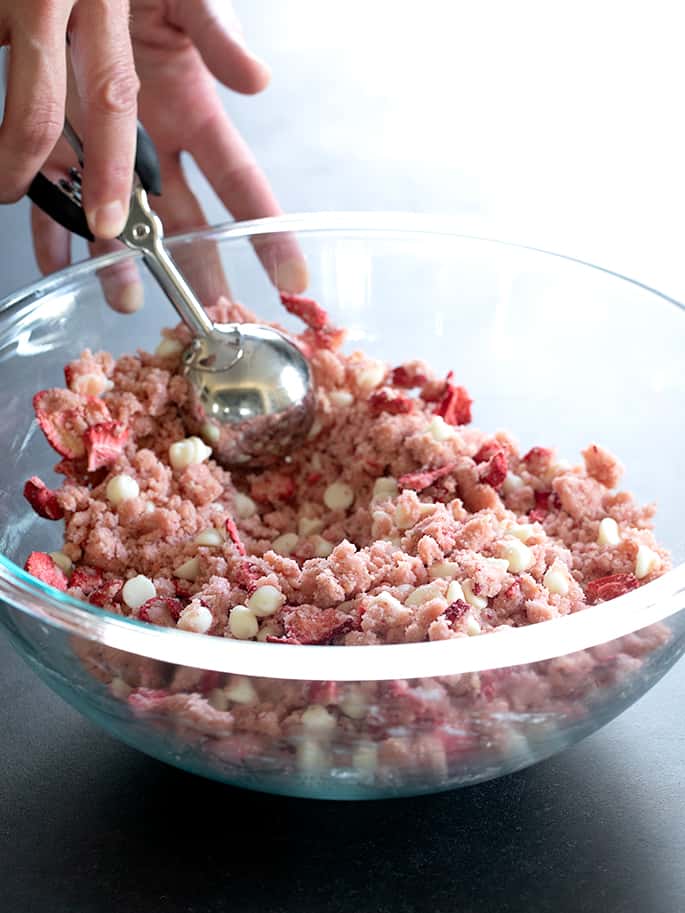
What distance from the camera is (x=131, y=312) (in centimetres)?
123

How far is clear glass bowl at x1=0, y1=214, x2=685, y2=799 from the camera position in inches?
28.7

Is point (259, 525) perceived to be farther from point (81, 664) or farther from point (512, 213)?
point (512, 213)

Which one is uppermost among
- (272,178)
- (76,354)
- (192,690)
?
(192,690)

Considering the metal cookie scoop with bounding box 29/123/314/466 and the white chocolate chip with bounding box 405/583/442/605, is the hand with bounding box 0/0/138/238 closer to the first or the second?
the metal cookie scoop with bounding box 29/123/314/466

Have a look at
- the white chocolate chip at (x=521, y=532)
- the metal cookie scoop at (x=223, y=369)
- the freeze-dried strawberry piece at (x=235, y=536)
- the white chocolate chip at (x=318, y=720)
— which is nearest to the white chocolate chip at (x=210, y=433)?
the metal cookie scoop at (x=223, y=369)

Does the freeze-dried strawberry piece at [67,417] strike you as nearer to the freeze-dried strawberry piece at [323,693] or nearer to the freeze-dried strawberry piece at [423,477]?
the freeze-dried strawberry piece at [423,477]

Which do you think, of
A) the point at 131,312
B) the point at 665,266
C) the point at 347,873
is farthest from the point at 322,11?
the point at 347,873

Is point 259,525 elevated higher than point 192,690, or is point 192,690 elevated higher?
point 192,690

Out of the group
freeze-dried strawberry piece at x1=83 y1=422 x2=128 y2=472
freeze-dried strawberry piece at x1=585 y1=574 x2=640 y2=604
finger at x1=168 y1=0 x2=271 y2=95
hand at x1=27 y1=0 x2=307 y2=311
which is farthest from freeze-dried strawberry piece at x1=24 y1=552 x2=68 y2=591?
finger at x1=168 y1=0 x2=271 y2=95

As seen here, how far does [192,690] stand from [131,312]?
1.89 feet

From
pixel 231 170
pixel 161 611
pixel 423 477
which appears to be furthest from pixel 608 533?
pixel 231 170

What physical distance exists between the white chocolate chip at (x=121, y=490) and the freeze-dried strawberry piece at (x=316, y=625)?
0.73ft

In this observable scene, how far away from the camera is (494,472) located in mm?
1037

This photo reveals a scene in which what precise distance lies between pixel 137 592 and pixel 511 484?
35cm
